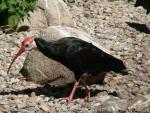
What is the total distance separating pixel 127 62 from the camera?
38.3ft

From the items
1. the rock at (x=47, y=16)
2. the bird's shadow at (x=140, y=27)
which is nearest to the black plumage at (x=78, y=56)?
the rock at (x=47, y=16)

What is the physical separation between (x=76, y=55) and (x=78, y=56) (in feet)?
0.17

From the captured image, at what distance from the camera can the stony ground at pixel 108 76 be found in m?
9.34

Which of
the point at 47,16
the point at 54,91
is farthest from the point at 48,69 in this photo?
the point at 47,16

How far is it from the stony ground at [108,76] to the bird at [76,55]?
0.47m

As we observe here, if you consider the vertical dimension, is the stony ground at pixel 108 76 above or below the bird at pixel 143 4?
below

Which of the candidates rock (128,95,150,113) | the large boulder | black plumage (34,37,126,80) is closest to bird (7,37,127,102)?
black plumage (34,37,126,80)

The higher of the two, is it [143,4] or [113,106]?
[143,4]

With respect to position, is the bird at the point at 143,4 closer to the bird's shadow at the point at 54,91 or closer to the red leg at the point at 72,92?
the bird's shadow at the point at 54,91

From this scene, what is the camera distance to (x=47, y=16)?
1297 cm

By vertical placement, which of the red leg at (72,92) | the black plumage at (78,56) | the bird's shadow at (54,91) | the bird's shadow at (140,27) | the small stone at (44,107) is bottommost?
the small stone at (44,107)

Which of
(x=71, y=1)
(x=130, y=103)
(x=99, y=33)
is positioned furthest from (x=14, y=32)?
(x=130, y=103)

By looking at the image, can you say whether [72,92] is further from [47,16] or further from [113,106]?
[47,16]

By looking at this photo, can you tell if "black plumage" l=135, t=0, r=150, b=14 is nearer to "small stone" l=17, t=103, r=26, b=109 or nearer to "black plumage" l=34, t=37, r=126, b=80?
"black plumage" l=34, t=37, r=126, b=80
